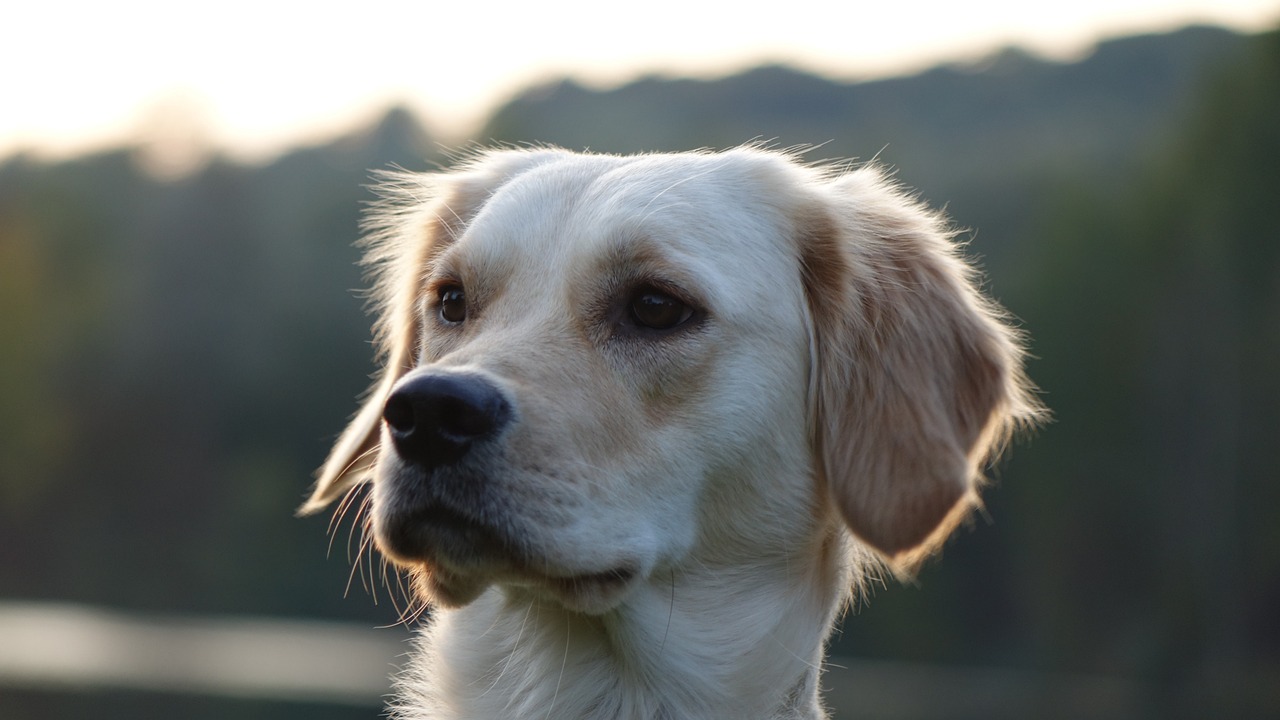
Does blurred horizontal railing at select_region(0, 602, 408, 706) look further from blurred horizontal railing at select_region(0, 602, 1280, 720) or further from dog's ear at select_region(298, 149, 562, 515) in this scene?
dog's ear at select_region(298, 149, 562, 515)

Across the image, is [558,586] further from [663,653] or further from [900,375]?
[900,375]

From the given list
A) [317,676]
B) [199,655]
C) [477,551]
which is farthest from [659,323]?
[199,655]

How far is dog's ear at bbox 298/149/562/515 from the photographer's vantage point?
3951 millimetres

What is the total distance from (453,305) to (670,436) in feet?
2.63

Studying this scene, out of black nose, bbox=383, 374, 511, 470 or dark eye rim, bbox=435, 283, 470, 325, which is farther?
dark eye rim, bbox=435, 283, 470, 325

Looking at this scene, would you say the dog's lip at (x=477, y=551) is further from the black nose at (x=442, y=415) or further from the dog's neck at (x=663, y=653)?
the dog's neck at (x=663, y=653)

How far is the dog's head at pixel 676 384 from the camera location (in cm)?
287

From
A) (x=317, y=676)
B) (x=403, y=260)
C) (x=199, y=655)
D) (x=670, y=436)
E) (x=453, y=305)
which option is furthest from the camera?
(x=199, y=655)

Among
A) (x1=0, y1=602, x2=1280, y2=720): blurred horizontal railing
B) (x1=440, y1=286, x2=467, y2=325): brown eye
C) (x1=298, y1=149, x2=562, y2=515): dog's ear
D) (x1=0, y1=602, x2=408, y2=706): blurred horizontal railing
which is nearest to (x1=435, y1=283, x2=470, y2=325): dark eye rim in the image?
(x1=440, y1=286, x2=467, y2=325): brown eye

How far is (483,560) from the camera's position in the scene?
289 centimetres

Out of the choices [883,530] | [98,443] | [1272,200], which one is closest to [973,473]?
[883,530]

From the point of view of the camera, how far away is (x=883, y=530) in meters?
3.17

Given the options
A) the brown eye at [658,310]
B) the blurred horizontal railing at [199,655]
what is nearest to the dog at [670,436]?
the brown eye at [658,310]

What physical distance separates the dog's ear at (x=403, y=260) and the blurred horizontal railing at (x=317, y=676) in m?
11.8
